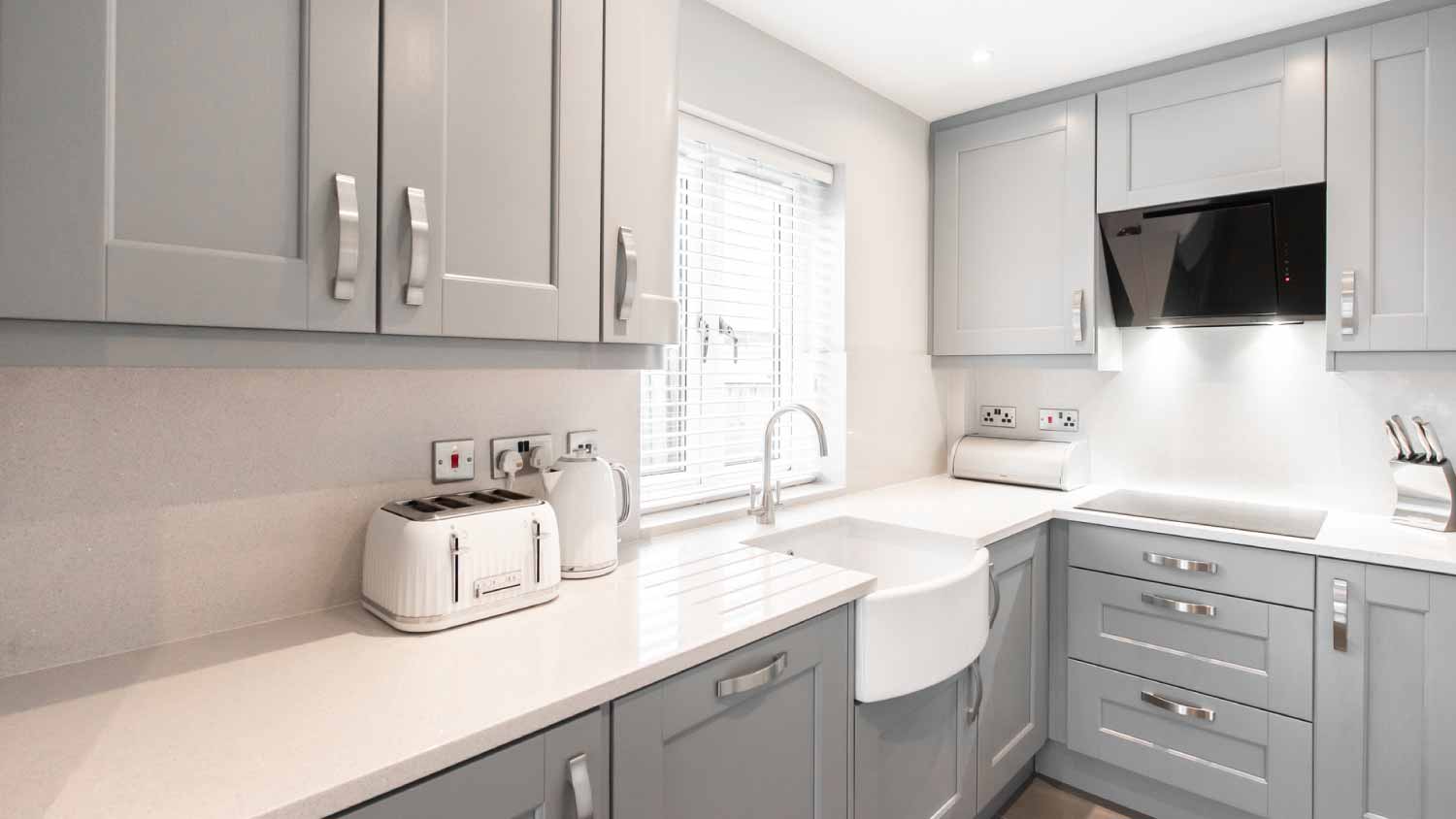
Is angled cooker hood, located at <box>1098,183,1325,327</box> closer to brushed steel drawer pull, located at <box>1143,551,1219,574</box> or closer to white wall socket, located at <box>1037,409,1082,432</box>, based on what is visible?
white wall socket, located at <box>1037,409,1082,432</box>

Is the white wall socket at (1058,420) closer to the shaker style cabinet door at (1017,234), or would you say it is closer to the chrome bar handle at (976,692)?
the shaker style cabinet door at (1017,234)

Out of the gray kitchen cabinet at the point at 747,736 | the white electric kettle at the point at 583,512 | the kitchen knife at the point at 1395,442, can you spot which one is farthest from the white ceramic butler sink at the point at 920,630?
the kitchen knife at the point at 1395,442

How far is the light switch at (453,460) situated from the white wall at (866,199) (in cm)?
108

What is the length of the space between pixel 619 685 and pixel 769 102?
1754 mm

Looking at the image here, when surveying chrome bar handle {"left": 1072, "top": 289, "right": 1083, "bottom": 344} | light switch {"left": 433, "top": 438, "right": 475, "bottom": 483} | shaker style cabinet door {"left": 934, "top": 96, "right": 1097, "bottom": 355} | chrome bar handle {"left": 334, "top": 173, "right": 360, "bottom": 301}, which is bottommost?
light switch {"left": 433, "top": 438, "right": 475, "bottom": 483}

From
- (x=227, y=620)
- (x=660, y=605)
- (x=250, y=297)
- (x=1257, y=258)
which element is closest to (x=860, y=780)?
(x=660, y=605)

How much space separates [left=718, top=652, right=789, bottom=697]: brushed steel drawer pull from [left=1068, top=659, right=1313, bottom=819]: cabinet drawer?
1454 millimetres

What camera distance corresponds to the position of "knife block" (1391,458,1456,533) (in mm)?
1892

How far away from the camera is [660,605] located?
4.29 feet

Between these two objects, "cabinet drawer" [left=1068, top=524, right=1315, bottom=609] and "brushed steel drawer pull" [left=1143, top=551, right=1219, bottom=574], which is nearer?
"cabinet drawer" [left=1068, top=524, right=1315, bottom=609]

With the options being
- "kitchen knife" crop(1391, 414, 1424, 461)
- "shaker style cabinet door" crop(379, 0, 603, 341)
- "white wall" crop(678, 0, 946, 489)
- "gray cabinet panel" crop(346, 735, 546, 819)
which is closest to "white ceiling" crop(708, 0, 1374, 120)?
"white wall" crop(678, 0, 946, 489)

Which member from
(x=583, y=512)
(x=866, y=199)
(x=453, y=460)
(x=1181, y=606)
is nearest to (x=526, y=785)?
(x=583, y=512)

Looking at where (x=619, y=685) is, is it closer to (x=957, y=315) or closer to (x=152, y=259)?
(x=152, y=259)

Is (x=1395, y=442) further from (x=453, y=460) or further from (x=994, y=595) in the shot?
(x=453, y=460)
